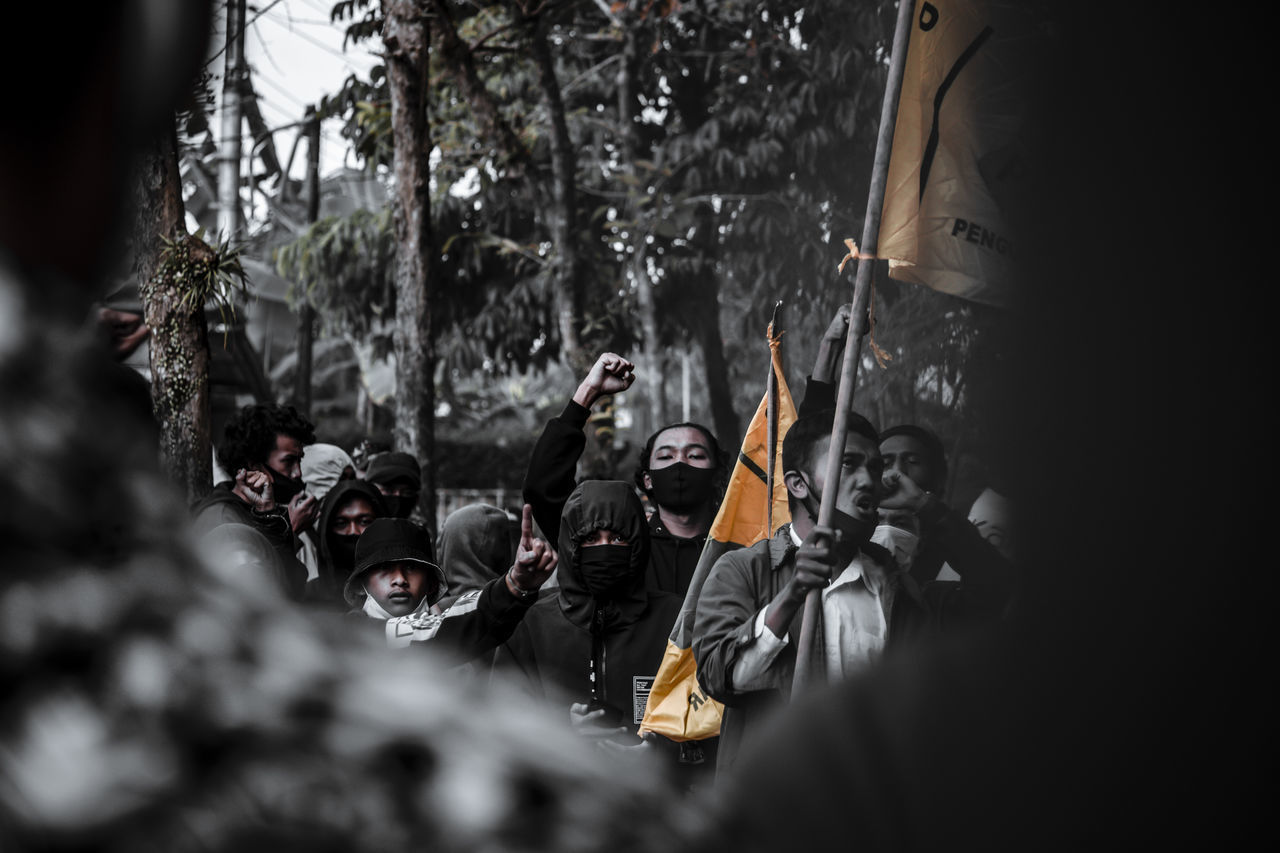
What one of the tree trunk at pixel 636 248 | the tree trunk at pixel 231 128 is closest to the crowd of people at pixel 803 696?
the tree trunk at pixel 231 128

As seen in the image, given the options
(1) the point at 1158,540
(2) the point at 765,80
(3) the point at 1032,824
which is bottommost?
(3) the point at 1032,824

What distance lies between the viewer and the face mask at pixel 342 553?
222 inches

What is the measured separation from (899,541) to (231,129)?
4005 mm

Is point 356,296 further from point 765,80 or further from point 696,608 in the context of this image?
point 696,608

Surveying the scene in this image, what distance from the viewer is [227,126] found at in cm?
660

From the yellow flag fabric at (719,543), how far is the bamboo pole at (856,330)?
69cm

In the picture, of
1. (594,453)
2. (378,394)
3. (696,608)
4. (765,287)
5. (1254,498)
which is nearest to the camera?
(1254,498)

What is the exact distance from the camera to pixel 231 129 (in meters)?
6.48

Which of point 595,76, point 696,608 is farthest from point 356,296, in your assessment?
point 696,608

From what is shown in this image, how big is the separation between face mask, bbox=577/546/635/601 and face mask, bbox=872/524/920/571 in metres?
0.87

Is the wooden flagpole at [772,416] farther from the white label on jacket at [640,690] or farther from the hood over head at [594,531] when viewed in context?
the white label on jacket at [640,690]

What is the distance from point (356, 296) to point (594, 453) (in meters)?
6.74

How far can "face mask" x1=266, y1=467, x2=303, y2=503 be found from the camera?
519 centimetres

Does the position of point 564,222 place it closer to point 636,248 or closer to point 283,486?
point 636,248
